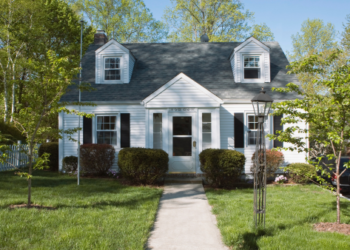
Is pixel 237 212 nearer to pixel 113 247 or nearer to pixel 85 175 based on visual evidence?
pixel 113 247

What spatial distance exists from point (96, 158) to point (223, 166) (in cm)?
502

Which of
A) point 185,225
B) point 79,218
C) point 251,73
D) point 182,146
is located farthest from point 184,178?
point 251,73

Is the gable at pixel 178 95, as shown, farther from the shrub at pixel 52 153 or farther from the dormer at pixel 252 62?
the shrub at pixel 52 153

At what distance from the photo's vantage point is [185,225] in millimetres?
5359

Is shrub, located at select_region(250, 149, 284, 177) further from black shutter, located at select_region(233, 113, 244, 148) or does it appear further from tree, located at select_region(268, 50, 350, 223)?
tree, located at select_region(268, 50, 350, 223)

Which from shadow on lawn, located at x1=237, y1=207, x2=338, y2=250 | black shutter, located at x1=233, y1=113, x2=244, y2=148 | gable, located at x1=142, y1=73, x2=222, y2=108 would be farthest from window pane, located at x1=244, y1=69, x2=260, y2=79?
shadow on lawn, located at x1=237, y1=207, x2=338, y2=250

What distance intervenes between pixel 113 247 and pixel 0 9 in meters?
21.7

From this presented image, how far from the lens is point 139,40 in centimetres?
3044

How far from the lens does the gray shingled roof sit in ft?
39.3

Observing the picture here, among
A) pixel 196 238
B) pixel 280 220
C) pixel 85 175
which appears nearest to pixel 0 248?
pixel 196 238

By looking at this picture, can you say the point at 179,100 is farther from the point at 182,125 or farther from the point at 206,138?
the point at 206,138

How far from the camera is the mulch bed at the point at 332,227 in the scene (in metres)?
4.88

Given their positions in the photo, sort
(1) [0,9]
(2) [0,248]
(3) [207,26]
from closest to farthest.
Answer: (2) [0,248] → (1) [0,9] → (3) [207,26]

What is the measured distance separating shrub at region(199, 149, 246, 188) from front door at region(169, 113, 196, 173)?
6.63ft
